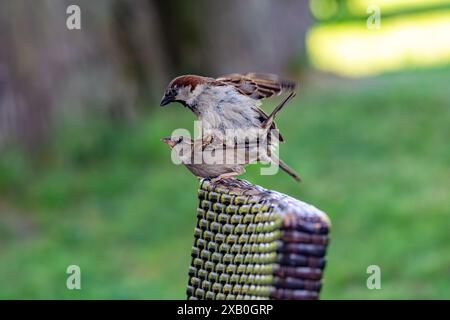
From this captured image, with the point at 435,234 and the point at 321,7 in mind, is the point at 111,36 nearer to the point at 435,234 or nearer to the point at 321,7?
the point at 435,234

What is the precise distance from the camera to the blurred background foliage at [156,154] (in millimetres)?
7664

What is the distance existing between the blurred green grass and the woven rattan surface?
418 cm

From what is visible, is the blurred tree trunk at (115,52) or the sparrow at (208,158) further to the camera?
the blurred tree trunk at (115,52)

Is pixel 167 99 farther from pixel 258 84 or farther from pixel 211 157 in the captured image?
pixel 211 157

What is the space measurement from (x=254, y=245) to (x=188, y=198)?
623cm

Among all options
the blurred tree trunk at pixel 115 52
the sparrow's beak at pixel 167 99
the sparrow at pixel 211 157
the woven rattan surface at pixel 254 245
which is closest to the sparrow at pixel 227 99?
the sparrow's beak at pixel 167 99

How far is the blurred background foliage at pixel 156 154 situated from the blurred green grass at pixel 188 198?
0.05 feet

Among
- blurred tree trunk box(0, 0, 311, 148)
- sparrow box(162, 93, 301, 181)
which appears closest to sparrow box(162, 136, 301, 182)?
sparrow box(162, 93, 301, 181)

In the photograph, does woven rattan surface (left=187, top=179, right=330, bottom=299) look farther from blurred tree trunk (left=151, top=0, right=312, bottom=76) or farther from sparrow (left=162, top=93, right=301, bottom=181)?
blurred tree trunk (left=151, top=0, right=312, bottom=76)

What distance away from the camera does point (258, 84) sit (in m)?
3.68

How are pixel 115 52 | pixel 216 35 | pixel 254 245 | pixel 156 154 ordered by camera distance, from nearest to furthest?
pixel 254 245
pixel 156 154
pixel 115 52
pixel 216 35

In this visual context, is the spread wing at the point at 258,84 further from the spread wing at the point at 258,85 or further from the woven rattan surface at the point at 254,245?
the woven rattan surface at the point at 254,245

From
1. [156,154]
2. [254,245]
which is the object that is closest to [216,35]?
[156,154]

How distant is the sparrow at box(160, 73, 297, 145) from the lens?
3.63m
